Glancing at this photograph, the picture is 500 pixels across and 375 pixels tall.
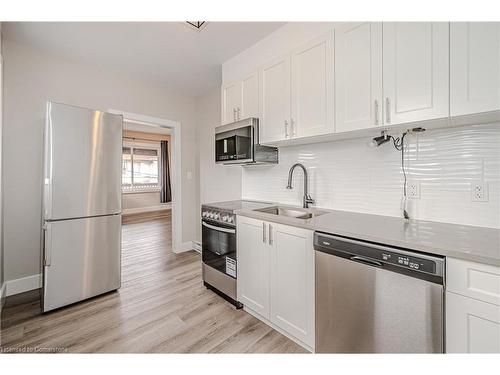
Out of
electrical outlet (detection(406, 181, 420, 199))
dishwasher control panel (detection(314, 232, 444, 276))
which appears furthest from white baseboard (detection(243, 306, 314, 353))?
electrical outlet (detection(406, 181, 420, 199))

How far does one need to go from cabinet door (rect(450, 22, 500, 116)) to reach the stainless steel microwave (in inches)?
57.5

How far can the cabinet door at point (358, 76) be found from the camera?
1.50 m

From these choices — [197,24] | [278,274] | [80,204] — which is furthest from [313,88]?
[80,204]

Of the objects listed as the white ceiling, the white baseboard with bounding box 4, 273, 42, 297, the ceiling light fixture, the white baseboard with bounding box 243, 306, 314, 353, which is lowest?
the white baseboard with bounding box 243, 306, 314, 353

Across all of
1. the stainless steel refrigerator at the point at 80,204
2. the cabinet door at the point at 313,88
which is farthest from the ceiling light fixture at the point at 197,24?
the stainless steel refrigerator at the point at 80,204

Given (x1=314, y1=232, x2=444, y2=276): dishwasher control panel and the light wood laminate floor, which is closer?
(x1=314, y1=232, x2=444, y2=276): dishwasher control panel

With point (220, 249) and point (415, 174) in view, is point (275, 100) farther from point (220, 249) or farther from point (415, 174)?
point (220, 249)

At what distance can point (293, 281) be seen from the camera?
65.0 inches

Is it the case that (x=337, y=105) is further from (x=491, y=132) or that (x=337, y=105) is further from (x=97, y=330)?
(x=97, y=330)

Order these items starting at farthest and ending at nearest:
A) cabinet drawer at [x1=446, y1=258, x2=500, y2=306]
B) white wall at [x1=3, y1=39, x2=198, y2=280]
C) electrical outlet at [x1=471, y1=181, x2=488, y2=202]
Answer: white wall at [x1=3, y1=39, x2=198, y2=280] → electrical outlet at [x1=471, y1=181, x2=488, y2=202] → cabinet drawer at [x1=446, y1=258, x2=500, y2=306]

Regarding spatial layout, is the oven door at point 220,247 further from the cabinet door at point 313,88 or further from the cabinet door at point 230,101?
the cabinet door at point 230,101

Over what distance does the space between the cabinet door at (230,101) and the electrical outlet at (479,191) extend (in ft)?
6.70

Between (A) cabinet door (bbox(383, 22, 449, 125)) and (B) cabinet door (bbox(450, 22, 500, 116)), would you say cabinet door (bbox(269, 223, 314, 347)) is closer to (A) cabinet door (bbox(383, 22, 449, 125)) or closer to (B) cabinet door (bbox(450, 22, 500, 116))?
(A) cabinet door (bbox(383, 22, 449, 125))

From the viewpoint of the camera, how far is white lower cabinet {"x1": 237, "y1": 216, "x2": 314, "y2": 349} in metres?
1.57
